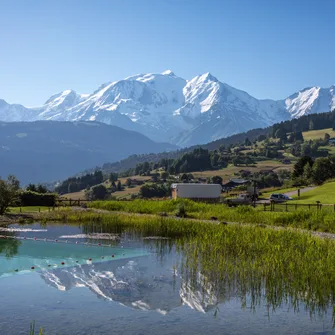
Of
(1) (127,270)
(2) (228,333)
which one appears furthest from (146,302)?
(1) (127,270)

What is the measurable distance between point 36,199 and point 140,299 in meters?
54.7

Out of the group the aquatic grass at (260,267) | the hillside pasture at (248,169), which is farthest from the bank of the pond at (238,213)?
the hillside pasture at (248,169)

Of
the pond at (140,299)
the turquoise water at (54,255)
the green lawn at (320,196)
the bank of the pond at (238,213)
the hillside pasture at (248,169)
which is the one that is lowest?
the pond at (140,299)

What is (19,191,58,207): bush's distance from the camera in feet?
229

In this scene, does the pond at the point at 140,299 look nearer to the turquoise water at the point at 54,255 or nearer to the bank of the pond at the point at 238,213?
the turquoise water at the point at 54,255

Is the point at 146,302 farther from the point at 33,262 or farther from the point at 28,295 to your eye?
the point at 33,262

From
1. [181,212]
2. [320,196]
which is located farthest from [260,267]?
[320,196]

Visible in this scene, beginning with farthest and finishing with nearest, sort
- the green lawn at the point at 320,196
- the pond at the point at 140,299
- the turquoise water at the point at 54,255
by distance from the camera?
the green lawn at the point at 320,196
the turquoise water at the point at 54,255
the pond at the point at 140,299

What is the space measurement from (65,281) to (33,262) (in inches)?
225

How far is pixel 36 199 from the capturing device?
7031cm

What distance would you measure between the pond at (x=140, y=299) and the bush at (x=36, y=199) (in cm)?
4184

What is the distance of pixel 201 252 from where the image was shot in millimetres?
26703

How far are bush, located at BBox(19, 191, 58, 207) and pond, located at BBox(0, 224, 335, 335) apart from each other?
41.8 meters

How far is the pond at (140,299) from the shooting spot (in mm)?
15477
